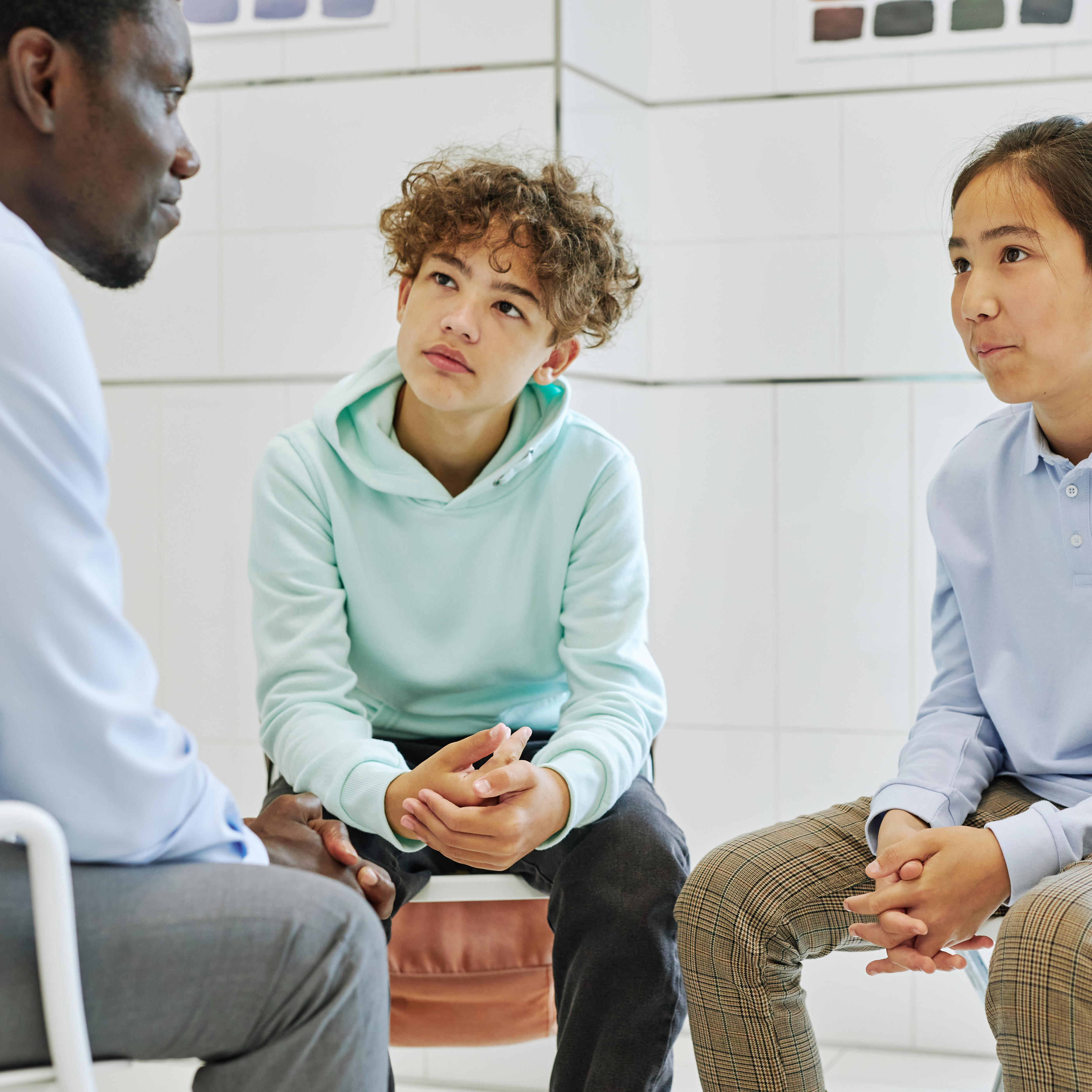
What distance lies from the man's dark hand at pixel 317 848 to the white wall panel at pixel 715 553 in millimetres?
1142

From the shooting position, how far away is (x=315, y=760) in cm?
139

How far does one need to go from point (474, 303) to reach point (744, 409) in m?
0.93

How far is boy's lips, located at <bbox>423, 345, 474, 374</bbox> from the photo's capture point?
151cm

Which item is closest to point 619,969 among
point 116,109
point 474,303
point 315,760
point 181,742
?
point 315,760

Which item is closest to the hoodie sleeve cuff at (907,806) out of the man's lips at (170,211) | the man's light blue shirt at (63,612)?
the man's light blue shirt at (63,612)

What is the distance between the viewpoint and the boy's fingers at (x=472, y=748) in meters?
1.30

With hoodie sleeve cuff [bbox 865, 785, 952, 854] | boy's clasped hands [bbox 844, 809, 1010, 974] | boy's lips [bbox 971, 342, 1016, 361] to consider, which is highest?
boy's lips [bbox 971, 342, 1016, 361]

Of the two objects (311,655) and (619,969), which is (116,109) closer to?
(311,655)

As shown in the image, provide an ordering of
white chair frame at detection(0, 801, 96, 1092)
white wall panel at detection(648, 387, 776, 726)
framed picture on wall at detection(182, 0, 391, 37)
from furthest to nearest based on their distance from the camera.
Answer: white wall panel at detection(648, 387, 776, 726) → framed picture on wall at detection(182, 0, 391, 37) → white chair frame at detection(0, 801, 96, 1092)

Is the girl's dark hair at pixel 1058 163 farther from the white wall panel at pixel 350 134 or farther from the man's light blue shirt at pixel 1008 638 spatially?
the white wall panel at pixel 350 134

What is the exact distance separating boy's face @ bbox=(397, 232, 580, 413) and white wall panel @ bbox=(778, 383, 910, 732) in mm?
879

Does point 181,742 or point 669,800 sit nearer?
point 181,742

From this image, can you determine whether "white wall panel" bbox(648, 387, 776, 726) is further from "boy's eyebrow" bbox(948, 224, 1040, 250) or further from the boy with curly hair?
"boy's eyebrow" bbox(948, 224, 1040, 250)

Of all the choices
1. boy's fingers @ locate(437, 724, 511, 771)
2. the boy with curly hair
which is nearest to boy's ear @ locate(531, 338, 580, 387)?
the boy with curly hair
